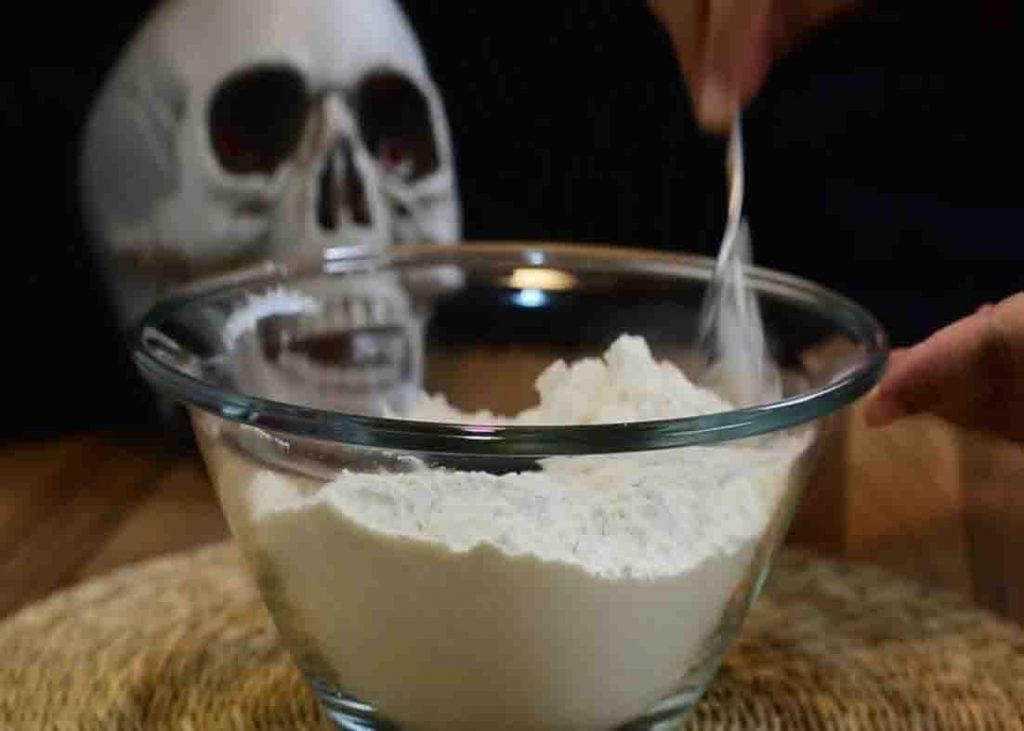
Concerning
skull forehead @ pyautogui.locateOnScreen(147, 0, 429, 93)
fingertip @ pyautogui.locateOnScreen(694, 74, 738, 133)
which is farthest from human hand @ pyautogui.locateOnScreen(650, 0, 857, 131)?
skull forehead @ pyautogui.locateOnScreen(147, 0, 429, 93)

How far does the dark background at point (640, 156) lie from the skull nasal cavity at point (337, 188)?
0.57ft

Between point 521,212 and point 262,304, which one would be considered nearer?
point 262,304

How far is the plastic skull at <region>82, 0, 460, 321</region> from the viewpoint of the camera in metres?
0.66

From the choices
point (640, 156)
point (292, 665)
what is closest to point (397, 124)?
point (640, 156)

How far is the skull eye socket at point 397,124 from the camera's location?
0.69 metres

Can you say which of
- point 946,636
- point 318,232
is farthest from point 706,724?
point 318,232

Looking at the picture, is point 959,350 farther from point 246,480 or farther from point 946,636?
point 246,480

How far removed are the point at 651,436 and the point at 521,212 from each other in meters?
0.59

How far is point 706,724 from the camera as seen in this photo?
43cm

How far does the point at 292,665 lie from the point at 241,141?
0.31m

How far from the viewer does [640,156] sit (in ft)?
2.86

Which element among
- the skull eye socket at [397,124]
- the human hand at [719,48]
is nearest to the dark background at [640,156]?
the skull eye socket at [397,124]

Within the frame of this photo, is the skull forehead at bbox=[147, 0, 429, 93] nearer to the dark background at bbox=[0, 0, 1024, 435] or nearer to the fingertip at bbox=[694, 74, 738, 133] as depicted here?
the dark background at bbox=[0, 0, 1024, 435]

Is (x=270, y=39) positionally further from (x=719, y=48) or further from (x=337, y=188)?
(x=719, y=48)
